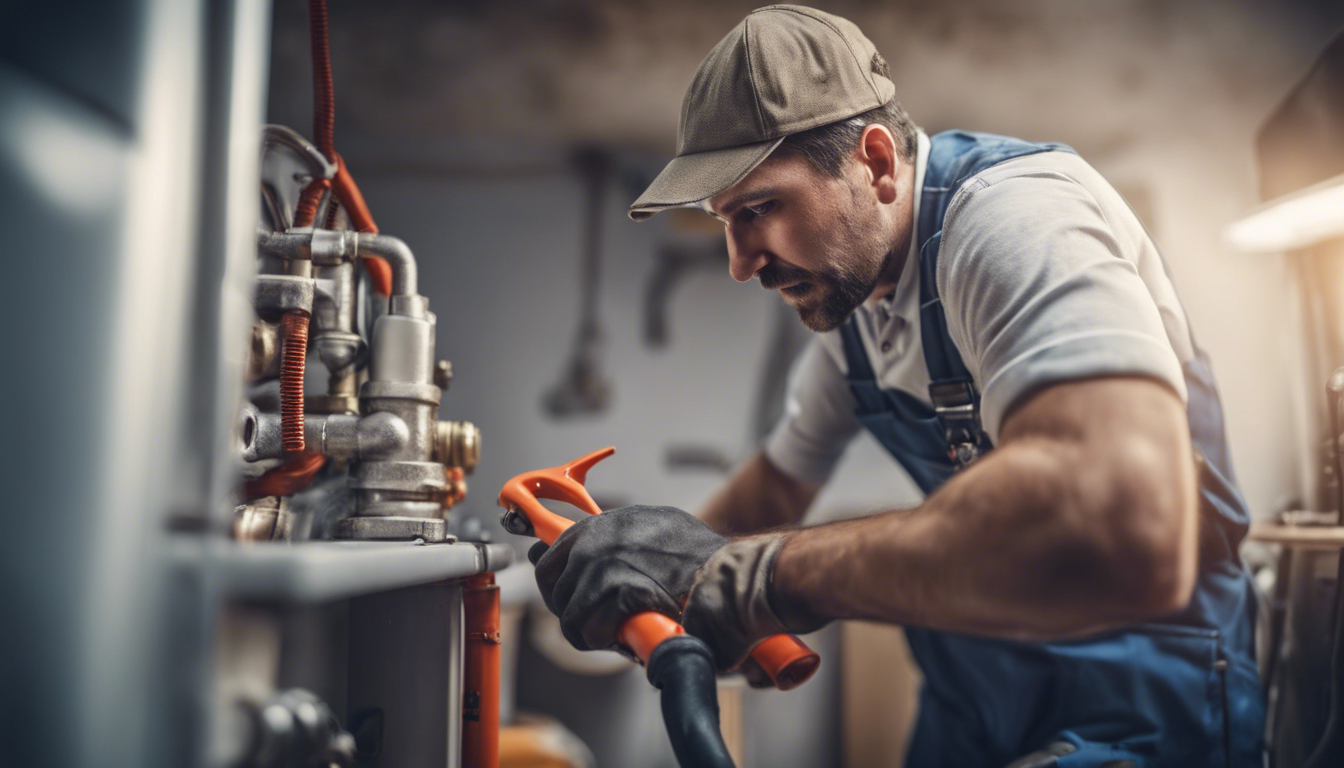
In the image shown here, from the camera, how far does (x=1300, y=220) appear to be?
1471mm

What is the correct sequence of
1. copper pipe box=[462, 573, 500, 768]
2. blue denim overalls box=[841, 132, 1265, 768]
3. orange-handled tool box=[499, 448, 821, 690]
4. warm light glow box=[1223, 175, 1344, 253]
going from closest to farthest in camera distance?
orange-handled tool box=[499, 448, 821, 690] < copper pipe box=[462, 573, 500, 768] < blue denim overalls box=[841, 132, 1265, 768] < warm light glow box=[1223, 175, 1344, 253]

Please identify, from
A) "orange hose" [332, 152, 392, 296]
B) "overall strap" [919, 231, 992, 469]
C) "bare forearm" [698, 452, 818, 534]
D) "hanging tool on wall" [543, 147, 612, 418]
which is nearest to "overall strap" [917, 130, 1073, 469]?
"overall strap" [919, 231, 992, 469]

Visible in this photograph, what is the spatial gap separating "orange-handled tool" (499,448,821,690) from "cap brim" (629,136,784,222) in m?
0.25

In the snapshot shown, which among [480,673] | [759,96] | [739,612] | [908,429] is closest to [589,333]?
[908,429]

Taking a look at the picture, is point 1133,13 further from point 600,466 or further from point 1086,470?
point 1086,470

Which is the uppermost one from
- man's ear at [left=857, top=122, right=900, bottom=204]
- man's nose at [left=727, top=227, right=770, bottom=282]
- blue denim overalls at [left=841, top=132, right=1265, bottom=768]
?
man's ear at [left=857, top=122, right=900, bottom=204]

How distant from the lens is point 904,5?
179 cm

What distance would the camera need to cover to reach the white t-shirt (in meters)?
0.51

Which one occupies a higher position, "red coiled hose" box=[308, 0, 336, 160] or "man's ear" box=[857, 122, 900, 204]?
"red coiled hose" box=[308, 0, 336, 160]

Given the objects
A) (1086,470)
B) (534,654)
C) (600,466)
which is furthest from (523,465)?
(1086,470)

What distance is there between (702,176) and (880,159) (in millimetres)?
200

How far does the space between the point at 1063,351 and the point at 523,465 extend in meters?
1.80

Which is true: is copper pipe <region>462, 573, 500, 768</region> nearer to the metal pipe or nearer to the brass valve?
the brass valve

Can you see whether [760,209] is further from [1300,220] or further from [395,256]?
[1300,220]
